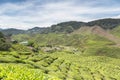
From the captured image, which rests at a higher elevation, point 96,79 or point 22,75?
point 22,75

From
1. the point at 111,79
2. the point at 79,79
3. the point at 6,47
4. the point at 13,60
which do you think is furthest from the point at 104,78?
the point at 6,47

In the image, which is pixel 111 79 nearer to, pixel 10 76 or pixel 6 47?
pixel 6 47

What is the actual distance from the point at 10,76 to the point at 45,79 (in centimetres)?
447

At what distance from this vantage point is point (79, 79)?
323ft

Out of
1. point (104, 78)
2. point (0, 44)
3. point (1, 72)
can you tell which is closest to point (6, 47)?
point (0, 44)

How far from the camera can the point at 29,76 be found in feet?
88.7

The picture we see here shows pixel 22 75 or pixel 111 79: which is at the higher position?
pixel 22 75

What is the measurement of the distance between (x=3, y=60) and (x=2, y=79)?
201 ft

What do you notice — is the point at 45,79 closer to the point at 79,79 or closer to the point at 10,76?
the point at 10,76

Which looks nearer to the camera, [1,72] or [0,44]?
[1,72]

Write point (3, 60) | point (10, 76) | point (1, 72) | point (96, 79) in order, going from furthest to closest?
point (96, 79) < point (3, 60) < point (1, 72) < point (10, 76)

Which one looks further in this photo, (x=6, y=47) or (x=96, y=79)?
(x=6, y=47)

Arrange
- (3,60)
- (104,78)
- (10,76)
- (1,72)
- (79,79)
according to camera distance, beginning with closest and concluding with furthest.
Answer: (10,76) < (1,72) < (3,60) < (79,79) < (104,78)

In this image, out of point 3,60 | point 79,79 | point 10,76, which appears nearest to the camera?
point 10,76
